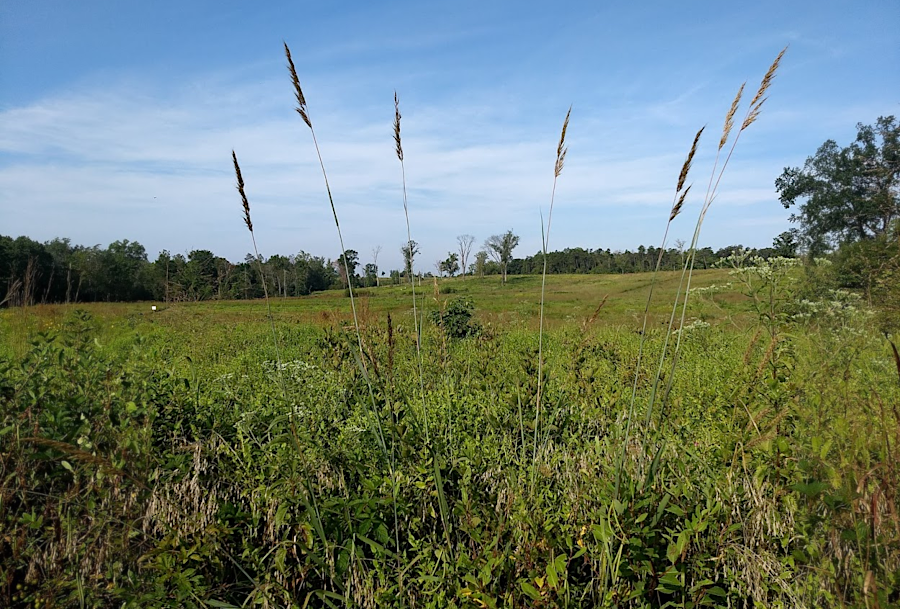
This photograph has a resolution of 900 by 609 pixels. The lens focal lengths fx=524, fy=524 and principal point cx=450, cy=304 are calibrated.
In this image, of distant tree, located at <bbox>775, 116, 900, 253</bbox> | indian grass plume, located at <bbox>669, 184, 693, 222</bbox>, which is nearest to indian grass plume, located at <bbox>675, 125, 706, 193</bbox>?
→ indian grass plume, located at <bbox>669, 184, 693, 222</bbox>

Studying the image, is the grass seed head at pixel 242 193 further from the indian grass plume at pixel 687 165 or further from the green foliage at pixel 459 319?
the green foliage at pixel 459 319

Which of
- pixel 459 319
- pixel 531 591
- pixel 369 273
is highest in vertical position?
pixel 369 273

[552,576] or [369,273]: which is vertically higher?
[369,273]

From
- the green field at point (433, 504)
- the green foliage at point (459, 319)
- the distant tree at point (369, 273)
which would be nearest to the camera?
the green field at point (433, 504)

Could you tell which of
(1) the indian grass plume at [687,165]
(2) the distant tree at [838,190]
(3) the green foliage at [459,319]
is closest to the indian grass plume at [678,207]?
(1) the indian grass plume at [687,165]

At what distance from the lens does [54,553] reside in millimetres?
2029

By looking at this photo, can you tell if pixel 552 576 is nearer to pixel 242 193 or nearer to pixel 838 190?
pixel 242 193

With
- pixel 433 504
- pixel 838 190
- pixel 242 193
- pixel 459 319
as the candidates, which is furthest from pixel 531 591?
pixel 838 190

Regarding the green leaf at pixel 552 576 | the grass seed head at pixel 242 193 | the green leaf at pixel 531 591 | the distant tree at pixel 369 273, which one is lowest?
the green leaf at pixel 531 591

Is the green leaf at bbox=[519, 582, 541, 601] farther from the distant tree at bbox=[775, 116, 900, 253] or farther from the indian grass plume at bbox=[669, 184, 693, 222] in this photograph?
the distant tree at bbox=[775, 116, 900, 253]

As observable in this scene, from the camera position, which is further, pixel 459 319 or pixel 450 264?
pixel 459 319

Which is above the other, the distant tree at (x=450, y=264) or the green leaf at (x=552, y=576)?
the distant tree at (x=450, y=264)

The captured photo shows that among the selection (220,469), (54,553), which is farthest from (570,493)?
(54,553)

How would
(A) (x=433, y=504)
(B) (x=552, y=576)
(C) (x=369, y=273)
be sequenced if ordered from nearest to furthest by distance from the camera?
(B) (x=552, y=576), (A) (x=433, y=504), (C) (x=369, y=273)
